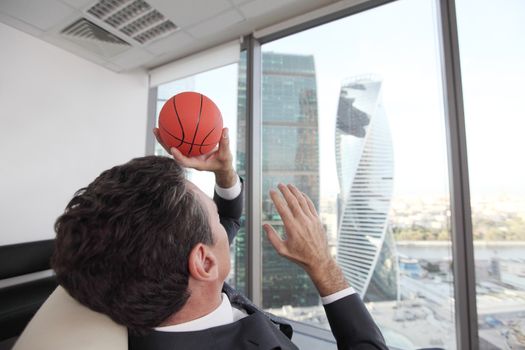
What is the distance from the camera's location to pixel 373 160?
1903mm

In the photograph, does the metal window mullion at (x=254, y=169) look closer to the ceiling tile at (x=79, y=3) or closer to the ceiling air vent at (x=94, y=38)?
the ceiling air vent at (x=94, y=38)

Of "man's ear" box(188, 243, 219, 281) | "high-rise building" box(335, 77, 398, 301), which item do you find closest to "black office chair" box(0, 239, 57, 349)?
"man's ear" box(188, 243, 219, 281)

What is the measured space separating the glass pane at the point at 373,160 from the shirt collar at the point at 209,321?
146cm

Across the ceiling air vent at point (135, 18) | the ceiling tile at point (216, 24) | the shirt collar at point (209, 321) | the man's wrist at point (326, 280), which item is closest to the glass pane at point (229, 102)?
the ceiling tile at point (216, 24)

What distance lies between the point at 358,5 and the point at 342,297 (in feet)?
7.12

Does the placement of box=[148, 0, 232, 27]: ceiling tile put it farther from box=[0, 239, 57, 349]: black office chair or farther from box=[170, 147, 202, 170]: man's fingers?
box=[0, 239, 57, 349]: black office chair

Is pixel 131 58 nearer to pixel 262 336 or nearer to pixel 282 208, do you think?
pixel 282 208

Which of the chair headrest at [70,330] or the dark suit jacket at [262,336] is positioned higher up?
the chair headrest at [70,330]

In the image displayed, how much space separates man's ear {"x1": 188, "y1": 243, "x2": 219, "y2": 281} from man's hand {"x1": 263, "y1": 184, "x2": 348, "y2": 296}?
6.3 inches

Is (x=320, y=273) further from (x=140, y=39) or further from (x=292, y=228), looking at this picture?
(x=140, y=39)

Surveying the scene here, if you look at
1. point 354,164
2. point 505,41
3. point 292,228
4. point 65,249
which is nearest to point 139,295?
point 65,249

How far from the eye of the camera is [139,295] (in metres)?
0.57

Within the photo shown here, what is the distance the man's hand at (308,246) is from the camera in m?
0.63

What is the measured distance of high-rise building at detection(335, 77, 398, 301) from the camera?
6.06 ft
